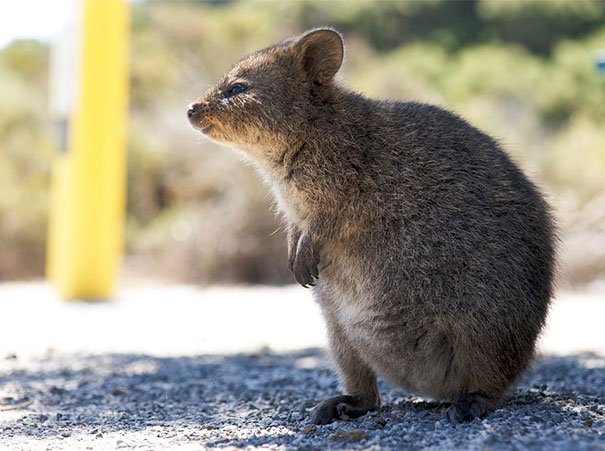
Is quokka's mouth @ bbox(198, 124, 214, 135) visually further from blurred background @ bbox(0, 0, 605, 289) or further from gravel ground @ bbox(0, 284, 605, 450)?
blurred background @ bbox(0, 0, 605, 289)

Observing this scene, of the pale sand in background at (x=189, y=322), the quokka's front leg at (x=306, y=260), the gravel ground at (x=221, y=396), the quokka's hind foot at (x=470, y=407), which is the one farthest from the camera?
the pale sand in background at (x=189, y=322)

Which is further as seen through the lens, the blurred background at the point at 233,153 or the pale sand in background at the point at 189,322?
the blurred background at the point at 233,153

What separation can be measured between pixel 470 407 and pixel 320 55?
1.87 m

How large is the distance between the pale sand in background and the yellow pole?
0.52 meters

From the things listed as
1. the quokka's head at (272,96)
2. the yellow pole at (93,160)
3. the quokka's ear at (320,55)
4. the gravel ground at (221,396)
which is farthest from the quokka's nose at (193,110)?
the yellow pole at (93,160)

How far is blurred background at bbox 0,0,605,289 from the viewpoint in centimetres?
1327

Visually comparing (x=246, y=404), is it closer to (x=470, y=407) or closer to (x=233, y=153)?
(x=470, y=407)

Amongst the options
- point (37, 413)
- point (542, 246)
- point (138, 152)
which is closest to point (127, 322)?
point (37, 413)

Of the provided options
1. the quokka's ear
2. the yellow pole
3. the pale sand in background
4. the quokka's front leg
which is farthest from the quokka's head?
the yellow pole

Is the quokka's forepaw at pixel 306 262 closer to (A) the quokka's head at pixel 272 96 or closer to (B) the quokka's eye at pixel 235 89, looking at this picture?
(A) the quokka's head at pixel 272 96

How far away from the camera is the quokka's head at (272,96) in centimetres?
391

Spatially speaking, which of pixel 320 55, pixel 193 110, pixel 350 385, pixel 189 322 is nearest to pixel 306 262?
pixel 350 385

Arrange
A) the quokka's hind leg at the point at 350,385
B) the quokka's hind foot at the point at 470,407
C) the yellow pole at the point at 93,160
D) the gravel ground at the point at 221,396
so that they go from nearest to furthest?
the gravel ground at the point at 221,396 < the quokka's hind foot at the point at 470,407 < the quokka's hind leg at the point at 350,385 < the yellow pole at the point at 93,160

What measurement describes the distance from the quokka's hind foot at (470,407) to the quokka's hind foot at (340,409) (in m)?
0.54
